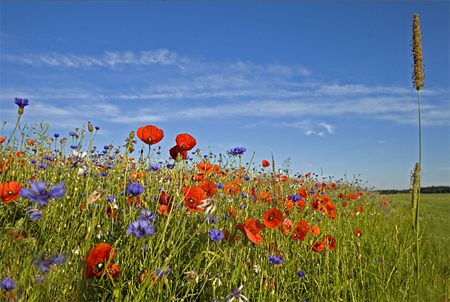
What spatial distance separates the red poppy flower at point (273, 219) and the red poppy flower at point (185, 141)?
2.04ft

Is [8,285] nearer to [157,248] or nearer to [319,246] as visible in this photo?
[157,248]

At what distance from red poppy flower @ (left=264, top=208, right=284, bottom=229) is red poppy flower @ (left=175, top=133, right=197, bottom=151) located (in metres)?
0.62

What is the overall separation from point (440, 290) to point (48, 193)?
10.9ft

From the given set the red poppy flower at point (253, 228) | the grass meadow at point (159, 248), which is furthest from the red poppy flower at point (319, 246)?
the red poppy flower at point (253, 228)

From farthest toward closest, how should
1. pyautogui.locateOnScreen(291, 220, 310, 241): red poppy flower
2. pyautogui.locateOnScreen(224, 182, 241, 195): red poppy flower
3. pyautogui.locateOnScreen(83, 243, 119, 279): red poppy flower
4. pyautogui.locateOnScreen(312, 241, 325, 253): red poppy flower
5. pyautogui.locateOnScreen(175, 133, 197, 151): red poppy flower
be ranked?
pyautogui.locateOnScreen(224, 182, 241, 195): red poppy flower < pyautogui.locateOnScreen(312, 241, 325, 253): red poppy flower < pyautogui.locateOnScreen(291, 220, 310, 241): red poppy flower < pyautogui.locateOnScreen(175, 133, 197, 151): red poppy flower < pyautogui.locateOnScreen(83, 243, 119, 279): red poppy flower

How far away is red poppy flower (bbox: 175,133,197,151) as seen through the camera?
170cm

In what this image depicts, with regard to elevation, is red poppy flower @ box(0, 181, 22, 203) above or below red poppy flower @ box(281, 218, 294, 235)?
above

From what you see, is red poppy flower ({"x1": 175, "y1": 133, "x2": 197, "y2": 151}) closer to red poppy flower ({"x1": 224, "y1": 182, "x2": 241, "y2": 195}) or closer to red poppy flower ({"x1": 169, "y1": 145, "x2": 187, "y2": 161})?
red poppy flower ({"x1": 169, "y1": 145, "x2": 187, "y2": 161})

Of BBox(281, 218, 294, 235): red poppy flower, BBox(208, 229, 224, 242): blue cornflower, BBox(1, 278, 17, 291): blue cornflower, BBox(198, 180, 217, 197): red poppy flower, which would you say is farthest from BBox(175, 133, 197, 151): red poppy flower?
BBox(1, 278, 17, 291): blue cornflower

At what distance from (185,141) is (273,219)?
0.72m

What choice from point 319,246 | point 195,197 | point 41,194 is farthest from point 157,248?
point 319,246

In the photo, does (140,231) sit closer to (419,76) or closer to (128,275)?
(128,275)

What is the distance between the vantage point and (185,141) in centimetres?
172

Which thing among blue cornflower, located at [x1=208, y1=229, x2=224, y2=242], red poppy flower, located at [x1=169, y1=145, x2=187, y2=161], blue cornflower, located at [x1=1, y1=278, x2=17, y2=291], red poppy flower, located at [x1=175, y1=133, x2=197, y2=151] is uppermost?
red poppy flower, located at [x1=175, y1=133, x2=197, y2=151]
